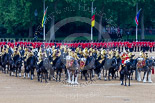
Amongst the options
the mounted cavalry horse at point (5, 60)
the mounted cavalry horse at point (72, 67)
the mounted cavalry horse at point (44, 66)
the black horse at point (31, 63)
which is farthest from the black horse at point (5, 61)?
the mounted cavalry horse at point (72, 67)

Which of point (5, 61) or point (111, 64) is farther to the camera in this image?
point (5, 61)

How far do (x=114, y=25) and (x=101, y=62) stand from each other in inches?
1265

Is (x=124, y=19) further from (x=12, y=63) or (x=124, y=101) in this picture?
(x=124, y=101)

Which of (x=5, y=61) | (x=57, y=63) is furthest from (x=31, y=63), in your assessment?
(x=5, y=61)

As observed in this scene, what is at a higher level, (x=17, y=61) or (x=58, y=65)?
(x=17, y=61)

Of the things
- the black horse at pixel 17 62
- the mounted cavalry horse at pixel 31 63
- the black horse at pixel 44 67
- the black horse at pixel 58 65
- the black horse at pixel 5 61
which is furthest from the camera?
the black horse at pixel 5 61

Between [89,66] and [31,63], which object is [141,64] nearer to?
[89,66]

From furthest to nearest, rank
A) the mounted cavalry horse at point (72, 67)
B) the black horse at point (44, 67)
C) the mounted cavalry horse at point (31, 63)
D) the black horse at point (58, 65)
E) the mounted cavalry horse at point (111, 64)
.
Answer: the mounted cavalry horse at point (31, 63), the mounted cavalry horse at point (111, 64), the black horse at point (58, 65), the black horse at point (44, 67), the mounted cavalry horse at point (72, 67)

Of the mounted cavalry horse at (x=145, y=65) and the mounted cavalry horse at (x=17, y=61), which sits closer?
the mounted cavalry horse at (x=145, y=65)

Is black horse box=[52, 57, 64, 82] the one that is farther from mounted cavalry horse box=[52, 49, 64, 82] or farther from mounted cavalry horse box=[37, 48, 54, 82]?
mounted cavalry horse box=[37, 48, 54, 82]

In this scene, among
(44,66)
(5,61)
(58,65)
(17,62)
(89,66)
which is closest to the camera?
(44,66)

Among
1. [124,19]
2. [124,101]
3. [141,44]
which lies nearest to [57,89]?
[124,101]

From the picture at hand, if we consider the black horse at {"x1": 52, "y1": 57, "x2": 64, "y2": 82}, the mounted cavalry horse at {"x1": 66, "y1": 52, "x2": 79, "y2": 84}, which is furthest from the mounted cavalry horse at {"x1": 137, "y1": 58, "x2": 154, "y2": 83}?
the black horse at {"x1": 52, "y1": 57, "x2": 64, "y2": 82}

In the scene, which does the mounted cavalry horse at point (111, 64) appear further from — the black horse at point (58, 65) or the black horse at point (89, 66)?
the black horse at point (58, 65)
